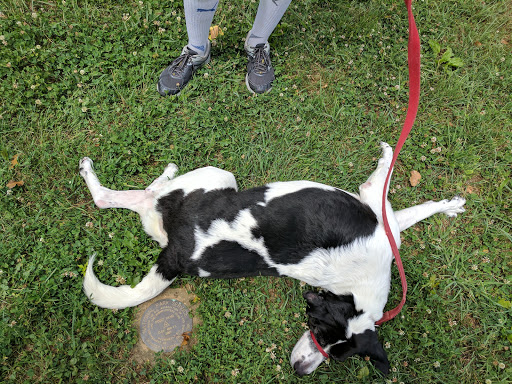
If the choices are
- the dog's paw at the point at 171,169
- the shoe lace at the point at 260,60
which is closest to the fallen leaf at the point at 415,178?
the shoe lace at the point at 260,60

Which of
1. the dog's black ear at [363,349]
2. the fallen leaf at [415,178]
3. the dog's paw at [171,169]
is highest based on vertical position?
the dog's paw at [171,169]

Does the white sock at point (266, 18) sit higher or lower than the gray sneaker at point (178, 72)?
higher

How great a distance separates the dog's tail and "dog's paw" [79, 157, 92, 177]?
3.31 ft

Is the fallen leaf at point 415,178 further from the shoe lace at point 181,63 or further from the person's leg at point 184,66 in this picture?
the shoe lace at point 181,63

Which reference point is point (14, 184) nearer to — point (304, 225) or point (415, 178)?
point (304, 225)

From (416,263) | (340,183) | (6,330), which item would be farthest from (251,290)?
(6,330)

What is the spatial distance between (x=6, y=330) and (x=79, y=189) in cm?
135

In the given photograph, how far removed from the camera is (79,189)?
10.8 feet

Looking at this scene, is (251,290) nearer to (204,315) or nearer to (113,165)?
(204,315)

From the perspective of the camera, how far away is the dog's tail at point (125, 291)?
2770mm

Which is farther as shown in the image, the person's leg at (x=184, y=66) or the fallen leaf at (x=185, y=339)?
the person's leg at (x=184, y=66)

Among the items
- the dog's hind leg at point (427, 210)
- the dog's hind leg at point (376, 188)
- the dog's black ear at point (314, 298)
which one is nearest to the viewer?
the dog's black ear at point (314, 298)

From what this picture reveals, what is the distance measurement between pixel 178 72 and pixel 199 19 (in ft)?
2.43

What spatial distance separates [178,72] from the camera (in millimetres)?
3459
